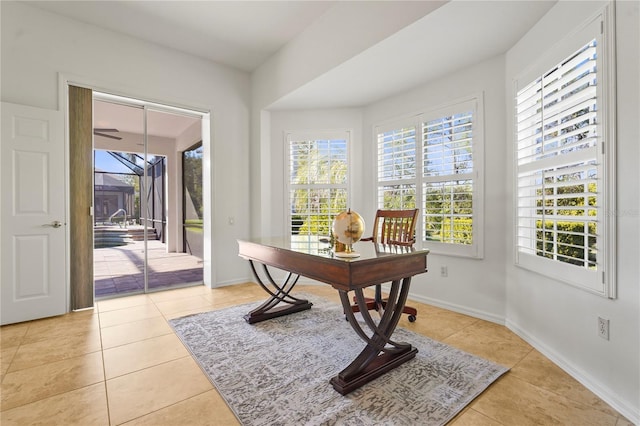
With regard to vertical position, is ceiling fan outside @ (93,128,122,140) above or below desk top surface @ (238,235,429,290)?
above

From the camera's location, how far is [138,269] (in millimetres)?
4031

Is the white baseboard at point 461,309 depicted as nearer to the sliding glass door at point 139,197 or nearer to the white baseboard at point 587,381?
the white baseboard at point 587,381

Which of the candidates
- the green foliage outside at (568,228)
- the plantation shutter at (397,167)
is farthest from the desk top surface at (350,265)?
the plantation shutter at (397,167)

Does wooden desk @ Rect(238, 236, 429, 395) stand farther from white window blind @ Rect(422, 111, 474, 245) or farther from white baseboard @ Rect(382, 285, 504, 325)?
white window blind @ Rect(422, 111, 474, 245)

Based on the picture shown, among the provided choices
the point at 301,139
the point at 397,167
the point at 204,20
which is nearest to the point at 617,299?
the point at 397,167

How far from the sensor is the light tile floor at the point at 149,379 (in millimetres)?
1568

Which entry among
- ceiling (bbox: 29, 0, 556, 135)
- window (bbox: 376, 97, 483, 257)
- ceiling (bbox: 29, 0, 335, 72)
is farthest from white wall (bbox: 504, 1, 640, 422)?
ceiling (bbox: 29, 0, 335, 72)

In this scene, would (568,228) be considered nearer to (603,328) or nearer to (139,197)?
(603,328)

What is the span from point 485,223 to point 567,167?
1003mm

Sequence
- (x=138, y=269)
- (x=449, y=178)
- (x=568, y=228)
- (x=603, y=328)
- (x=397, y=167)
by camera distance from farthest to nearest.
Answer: (x=138, y=269) < (x=397, y=167) < (x=449, y=178) < (x=568, y=228) < (x=603, y=328)

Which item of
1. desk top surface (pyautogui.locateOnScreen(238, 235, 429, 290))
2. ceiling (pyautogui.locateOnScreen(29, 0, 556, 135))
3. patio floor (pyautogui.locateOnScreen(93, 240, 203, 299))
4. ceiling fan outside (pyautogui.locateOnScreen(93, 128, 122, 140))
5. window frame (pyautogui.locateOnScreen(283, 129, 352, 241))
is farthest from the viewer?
window frame (pyautogui.locateOnScreen(283, 129, 352, 241))

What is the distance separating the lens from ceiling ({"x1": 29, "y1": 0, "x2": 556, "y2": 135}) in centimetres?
234

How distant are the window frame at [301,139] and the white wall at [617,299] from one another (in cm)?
233

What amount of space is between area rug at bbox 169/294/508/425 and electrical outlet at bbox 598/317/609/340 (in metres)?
0.58
